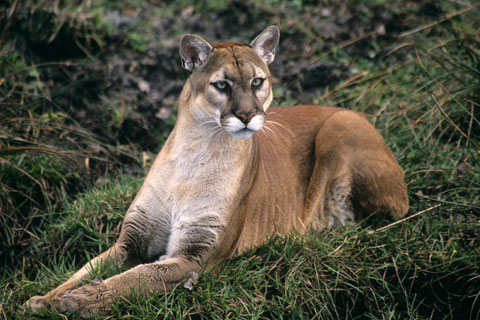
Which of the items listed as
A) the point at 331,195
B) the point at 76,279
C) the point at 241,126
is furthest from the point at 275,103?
the point at 76,279

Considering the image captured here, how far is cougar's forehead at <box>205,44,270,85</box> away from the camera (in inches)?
145

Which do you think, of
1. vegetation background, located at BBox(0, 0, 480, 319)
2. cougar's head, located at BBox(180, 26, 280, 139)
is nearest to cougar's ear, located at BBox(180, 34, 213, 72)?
cougar's head, located at BBox(180, 26, 280, 139)

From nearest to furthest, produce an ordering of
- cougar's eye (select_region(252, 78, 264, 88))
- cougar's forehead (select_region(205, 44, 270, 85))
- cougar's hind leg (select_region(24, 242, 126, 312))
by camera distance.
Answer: cougar's hind leg (select_region(24, 242, 126, 312)), cougar's forehead (select_region(205, 44, 270, 85)), cougar's eye (select_region(252, 78, 264, 88))

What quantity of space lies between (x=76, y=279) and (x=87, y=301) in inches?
14.1

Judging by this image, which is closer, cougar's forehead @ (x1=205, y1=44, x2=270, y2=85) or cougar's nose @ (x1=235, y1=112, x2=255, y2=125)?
cougar's nose @ (x1=235, y1=112, x2=255, y2=125)

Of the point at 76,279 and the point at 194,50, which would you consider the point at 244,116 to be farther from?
the point at 76,279

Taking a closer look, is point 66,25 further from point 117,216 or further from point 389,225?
point 389,225

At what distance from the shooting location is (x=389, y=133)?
18.5 feet

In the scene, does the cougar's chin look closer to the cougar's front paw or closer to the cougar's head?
the cougar's head

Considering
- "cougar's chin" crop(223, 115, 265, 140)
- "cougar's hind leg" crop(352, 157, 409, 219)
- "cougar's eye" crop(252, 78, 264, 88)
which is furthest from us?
"cougar's hind leg" crop(352, 157, 409, 219)

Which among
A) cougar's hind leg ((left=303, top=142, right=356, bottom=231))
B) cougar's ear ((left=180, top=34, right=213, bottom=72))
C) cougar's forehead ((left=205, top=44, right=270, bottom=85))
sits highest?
cougar's ear ((left=180, top=34, right=213, bottom=72))

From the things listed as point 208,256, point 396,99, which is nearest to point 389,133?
point 396,99

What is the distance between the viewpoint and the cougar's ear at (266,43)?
13.1 feet

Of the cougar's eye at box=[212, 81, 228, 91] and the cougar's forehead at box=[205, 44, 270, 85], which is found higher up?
the cougar's forehead at box=[205, 44, 270, 85]
